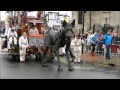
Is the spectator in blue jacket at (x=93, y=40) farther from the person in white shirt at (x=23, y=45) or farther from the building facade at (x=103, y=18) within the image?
the building facade at (x=103, y=18)

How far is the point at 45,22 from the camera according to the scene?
22.4 meters

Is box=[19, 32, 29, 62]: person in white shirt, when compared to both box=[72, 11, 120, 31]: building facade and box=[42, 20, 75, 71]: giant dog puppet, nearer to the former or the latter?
box=[42, 20, 75, 71]: giant dog puppet

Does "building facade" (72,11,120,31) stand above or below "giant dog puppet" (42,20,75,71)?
above

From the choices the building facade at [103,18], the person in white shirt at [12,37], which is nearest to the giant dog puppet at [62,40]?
the person in white shirt at [12,37]

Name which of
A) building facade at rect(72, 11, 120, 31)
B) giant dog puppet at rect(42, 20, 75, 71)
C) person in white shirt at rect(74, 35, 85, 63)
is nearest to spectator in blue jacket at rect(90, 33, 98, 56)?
person in white shirt at rect(74, 35, 85, 63)

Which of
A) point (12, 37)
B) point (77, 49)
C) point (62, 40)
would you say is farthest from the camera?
point (77, 49)

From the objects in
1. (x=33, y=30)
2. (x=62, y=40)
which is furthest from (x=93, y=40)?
(x=62, y=40)

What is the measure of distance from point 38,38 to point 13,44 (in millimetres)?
1653

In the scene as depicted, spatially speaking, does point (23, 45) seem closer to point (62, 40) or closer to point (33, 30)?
point (33, 30)
